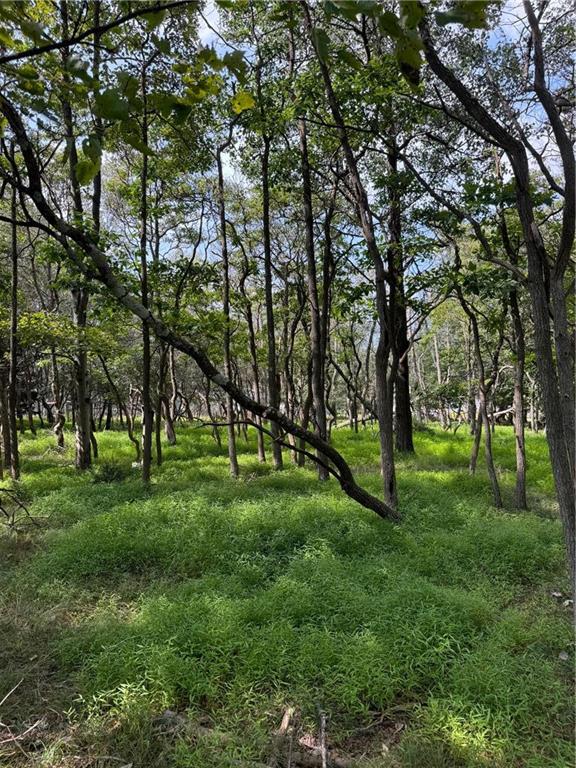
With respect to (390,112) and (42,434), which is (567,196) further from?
(42,434)

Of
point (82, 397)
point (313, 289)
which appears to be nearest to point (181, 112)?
point (313, 289)

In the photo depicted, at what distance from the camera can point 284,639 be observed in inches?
134

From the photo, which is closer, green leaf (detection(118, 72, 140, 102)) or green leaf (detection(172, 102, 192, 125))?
green leaf (detection(118, 72, 140, 102))

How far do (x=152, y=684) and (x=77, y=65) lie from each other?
3.38m

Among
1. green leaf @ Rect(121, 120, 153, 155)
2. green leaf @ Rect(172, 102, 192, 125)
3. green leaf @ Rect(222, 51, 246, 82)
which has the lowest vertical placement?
green leaf @ Rect(172, 102, 192, 125)

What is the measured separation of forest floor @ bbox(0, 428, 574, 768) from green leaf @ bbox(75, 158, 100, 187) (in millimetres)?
2819

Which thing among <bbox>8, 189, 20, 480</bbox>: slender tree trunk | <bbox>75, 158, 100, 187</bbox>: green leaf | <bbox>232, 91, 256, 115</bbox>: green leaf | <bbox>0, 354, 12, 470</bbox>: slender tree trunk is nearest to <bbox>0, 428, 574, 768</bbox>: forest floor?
<bbox>75, 158, 100, 187</bbox>: green leaf

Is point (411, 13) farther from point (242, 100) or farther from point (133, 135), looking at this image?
point (133, 135)

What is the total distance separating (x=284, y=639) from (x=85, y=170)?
3.33m

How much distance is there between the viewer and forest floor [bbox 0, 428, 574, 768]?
8.58 feet

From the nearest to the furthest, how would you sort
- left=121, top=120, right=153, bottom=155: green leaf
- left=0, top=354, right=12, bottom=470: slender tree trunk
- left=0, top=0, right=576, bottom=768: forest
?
1. left=121, top=120, right=153, bottom=155: green leaf
2. left=0, top=0, right=576, bottom=768: forest
3. left=0, top=354, right=12, bottom=470: slender tree trunk

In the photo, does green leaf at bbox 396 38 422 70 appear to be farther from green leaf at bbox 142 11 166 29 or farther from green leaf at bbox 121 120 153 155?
green leaf at bbox 121 120 153 155

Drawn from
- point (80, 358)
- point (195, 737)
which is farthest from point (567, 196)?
point (80, 358)

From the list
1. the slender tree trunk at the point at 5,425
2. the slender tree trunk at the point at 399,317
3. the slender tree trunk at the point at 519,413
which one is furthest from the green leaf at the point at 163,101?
the slender tree trunk at the point at 5,425
